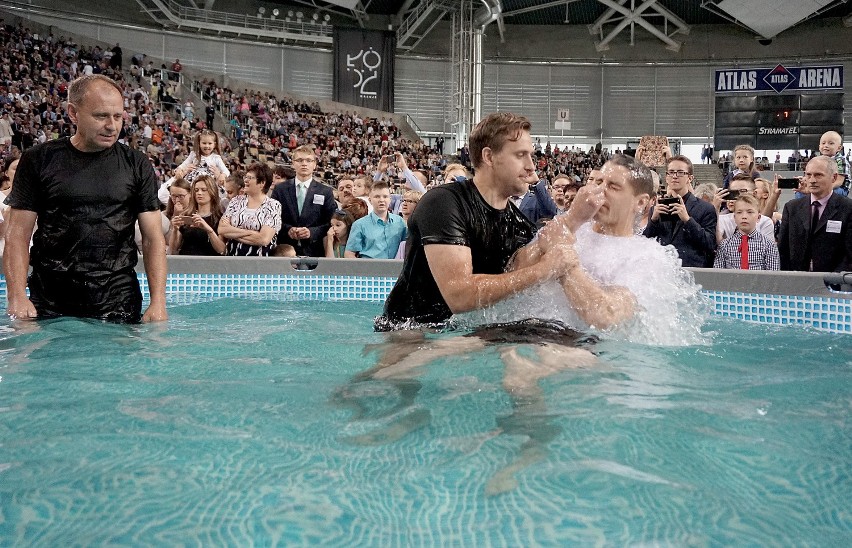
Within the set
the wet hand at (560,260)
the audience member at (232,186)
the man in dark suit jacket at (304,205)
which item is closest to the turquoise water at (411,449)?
the wet hand at (560,260)

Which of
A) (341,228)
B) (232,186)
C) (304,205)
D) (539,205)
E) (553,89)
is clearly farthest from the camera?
(553,89)

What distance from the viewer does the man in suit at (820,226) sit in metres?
5.30

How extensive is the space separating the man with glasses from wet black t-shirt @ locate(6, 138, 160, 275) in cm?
366

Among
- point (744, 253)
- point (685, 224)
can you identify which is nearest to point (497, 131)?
point (685, 224)

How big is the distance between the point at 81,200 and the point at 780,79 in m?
22.2

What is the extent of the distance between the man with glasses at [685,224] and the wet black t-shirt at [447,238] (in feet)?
8.97

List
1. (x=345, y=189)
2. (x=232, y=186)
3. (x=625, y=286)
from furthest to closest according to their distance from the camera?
(x=345, y=189)
(x=232, y=186)
(x=625, y=286)

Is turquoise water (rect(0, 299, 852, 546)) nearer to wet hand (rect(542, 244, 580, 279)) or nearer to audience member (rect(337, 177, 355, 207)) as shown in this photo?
wet hand (rect(542, 244, 580, 279))

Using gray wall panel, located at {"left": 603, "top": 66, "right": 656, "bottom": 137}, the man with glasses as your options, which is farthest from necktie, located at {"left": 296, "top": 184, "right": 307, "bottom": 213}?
gray wall panel, located at {"left": 603, "top": 66, "right": 656, "bottom": 137}

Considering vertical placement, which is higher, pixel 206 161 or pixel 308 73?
pixel 308 73

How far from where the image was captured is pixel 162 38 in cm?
2648

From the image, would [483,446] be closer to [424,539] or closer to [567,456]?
[567,456]

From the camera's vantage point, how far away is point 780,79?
2167cm

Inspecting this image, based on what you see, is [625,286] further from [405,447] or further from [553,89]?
[553,89]
